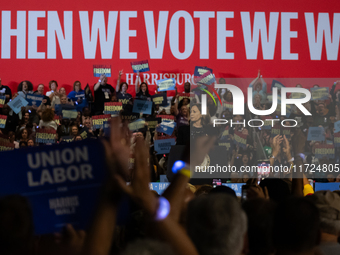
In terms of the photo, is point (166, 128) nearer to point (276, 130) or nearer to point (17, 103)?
point (276, 130)

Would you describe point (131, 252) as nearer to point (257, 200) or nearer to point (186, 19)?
point (257, 200)

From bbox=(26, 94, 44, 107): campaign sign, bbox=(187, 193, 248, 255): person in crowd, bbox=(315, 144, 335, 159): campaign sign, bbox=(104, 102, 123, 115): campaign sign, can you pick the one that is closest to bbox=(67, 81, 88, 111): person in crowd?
bbox=(26, 94, 44, 107): campaign sign

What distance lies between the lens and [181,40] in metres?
12.5

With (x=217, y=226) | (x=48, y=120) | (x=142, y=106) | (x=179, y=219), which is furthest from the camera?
(x=48, y=120)

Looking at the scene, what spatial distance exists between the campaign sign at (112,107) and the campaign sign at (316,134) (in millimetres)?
4826

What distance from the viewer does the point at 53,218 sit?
4.49 ft

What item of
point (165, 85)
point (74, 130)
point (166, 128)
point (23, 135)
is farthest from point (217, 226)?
point (165, 85)

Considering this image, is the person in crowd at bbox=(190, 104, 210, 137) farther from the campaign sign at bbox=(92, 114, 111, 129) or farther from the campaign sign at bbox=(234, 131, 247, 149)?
the campaign sign at bbox=(92, 114, 111, 129)

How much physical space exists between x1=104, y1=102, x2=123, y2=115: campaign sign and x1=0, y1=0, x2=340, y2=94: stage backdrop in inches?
134

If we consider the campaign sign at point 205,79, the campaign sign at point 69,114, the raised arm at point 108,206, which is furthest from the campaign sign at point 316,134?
the campaign sign at point 69,114

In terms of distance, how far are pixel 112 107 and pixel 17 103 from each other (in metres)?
2.19

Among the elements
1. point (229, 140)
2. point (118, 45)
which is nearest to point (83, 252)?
point (229, 140)

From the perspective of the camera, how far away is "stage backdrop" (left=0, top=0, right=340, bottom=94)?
40.3 feet

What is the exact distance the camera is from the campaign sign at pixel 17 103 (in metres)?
9.45
